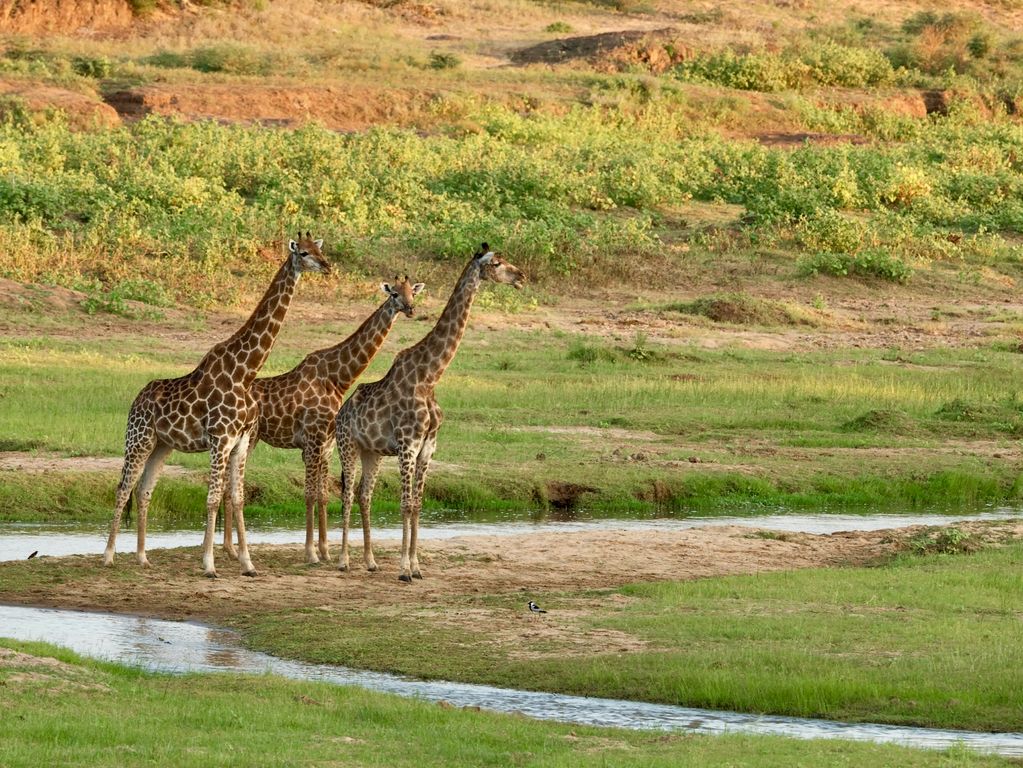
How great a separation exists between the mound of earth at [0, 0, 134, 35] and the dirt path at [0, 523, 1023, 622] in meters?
39.0

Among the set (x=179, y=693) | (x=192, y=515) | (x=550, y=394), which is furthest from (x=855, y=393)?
(x=179, y=693)

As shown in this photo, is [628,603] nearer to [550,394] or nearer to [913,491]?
[913,491]

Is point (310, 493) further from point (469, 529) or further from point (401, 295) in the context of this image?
point (469, 529)

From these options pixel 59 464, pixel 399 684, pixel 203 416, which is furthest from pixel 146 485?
pixel 399 684

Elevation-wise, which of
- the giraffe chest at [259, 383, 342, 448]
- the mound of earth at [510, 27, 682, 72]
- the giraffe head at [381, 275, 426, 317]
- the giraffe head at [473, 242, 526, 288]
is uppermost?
the mound of earth at [510, 27, 682, 72]

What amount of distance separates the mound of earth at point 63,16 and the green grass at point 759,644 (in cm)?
4162

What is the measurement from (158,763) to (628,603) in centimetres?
567

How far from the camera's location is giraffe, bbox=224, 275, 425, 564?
15109 millimetres

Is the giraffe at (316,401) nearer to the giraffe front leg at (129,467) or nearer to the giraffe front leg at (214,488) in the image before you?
the giraffe front leg at (214,488)

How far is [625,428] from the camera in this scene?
21984 millimetres

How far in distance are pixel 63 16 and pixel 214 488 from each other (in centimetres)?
4091

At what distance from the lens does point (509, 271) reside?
584 inches

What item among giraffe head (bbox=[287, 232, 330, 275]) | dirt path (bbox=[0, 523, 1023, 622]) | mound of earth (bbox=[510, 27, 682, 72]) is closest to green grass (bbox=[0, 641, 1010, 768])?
dirt path (bbox=[0, 523, 1023, 622])

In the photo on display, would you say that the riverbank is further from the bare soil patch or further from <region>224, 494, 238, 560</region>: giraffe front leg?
the bare soil patch
